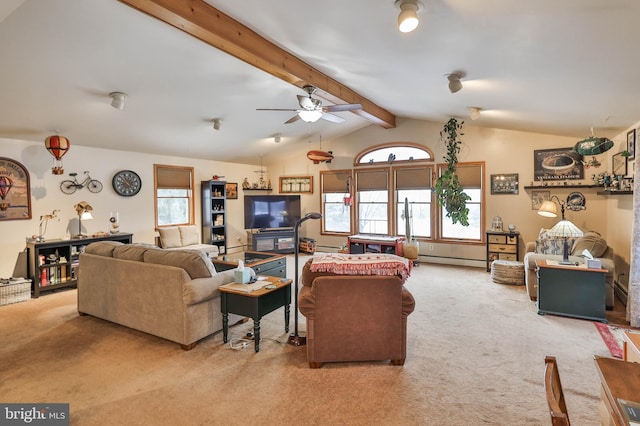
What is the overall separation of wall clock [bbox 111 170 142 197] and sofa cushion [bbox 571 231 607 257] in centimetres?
758

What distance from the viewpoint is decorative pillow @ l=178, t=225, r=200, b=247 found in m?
6.79

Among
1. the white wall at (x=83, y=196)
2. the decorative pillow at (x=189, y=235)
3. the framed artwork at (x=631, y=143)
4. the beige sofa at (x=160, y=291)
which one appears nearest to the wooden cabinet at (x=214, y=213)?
the white wall at (x=83, y=196)

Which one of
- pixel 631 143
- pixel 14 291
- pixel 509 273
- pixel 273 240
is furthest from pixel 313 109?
pixel 14 291

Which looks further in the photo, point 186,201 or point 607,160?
point 186,201

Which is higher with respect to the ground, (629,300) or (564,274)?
(564,274)

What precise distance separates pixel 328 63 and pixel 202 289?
9.57 feet

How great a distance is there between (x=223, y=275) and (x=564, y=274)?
4033 mm

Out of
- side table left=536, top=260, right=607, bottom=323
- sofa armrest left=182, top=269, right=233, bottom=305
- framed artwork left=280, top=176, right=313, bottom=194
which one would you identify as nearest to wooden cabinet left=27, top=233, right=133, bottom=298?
sofa armrest left=182, top=269, right=233, bottom=305

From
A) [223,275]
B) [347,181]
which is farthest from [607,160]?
[223,275]

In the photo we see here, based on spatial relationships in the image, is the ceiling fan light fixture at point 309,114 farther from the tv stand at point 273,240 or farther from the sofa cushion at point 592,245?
the tv stand at point 273,240

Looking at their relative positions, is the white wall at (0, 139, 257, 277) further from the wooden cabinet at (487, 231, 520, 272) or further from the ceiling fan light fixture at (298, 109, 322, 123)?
the wooden cabinet at (487, 231, 520, 272)

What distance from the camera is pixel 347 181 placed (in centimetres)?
828

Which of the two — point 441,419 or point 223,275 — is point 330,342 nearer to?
point 441,419

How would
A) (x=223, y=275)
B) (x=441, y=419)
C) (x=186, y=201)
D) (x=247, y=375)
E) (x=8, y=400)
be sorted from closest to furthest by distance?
(x=441, y=419), (x=8, y=400), (x=247, y=375), (x=223, y=275), (x=186, y=201)
